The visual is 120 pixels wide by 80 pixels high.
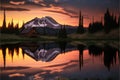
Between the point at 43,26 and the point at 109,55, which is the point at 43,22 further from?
the point at 109,55

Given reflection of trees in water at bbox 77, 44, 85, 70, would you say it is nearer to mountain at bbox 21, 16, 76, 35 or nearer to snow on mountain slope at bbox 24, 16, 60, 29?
mountain at bbox 21, 16, 76, 35

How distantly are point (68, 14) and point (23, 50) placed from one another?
0.73 meters


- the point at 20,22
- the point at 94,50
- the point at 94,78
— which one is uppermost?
the point at 20,22

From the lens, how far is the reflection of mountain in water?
4691 millimetres

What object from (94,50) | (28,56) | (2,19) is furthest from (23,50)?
(94,50)

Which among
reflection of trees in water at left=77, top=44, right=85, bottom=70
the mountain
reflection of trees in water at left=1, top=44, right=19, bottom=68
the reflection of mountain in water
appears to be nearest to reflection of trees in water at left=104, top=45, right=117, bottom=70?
the reflection of mountain in water

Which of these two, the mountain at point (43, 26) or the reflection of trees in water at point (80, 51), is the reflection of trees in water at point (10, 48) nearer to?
the mountain at point (43, 26)

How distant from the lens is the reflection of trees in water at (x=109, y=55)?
4.72 metres

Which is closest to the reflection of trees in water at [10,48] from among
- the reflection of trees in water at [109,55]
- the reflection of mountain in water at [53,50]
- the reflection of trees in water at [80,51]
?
the reflection of mountain in water at [53,50]

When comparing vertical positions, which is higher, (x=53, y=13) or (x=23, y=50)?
(x=53, y=13)

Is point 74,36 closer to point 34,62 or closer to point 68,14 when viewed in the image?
point 68,14

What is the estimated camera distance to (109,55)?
4.75 metres

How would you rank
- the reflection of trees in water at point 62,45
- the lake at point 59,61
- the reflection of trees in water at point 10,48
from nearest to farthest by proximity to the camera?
the lake at point 59,61, the reflection of trees in water at point 10,48, the reflection of trees in water at point 62,45

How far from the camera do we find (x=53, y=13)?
4.73m
